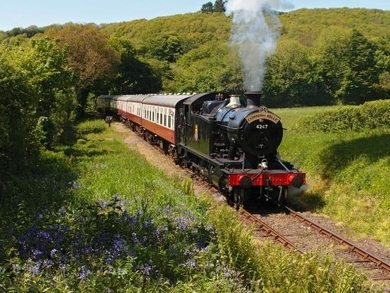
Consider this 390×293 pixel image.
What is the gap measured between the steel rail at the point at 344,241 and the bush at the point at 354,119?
45.6 feet

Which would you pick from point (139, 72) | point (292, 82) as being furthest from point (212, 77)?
point (139, 72)

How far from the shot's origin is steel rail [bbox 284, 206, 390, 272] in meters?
9.61

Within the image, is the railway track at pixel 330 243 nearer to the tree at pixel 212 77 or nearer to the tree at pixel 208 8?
the tree at pixel 212 77

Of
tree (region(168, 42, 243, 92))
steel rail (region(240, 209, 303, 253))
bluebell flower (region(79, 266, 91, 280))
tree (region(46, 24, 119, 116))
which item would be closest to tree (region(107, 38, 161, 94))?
tree (region(168, 42, 243, 92))

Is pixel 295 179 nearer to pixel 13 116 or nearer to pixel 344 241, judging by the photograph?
pixel 344 241

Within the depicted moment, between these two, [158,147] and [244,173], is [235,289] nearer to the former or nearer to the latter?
[244,173]

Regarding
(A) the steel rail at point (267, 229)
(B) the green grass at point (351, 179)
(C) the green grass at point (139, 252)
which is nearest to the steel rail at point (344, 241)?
(B) the green grass at point (351, 179)

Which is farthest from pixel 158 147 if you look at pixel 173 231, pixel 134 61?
pixel 134 61

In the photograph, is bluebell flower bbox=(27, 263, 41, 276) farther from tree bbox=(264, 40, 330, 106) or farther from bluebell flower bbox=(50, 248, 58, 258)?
tree bbox=(264, 40, 330, 106)

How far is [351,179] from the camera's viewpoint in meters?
15.1

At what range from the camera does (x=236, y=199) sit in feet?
46.7

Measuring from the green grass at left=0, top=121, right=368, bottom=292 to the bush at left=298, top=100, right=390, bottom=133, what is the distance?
1719 centimetres

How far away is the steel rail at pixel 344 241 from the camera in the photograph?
378 inches

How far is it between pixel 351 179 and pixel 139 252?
353 inches
